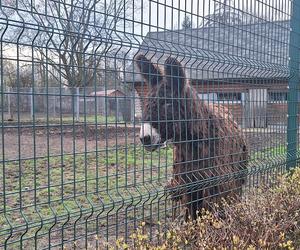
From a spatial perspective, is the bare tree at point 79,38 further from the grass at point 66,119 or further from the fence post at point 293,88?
the fence post at point 293,88

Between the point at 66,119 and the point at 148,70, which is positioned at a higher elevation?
the point at 148,70

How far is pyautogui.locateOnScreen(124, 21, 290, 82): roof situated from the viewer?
409 centimetres

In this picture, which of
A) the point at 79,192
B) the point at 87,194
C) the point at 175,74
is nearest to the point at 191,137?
the point at 175,74

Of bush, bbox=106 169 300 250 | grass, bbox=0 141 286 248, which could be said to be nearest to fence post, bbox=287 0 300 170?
grass, bbox=0 141 286 248

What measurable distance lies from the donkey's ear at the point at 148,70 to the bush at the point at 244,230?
53.7 inches

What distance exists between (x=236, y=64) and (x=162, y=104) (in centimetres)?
115

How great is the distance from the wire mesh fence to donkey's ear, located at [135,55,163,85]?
0.05 feet

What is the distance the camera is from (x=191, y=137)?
16.1ft

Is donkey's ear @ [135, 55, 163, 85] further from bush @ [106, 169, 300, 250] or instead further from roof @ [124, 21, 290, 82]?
bush @ [106, 169, 300, 250]

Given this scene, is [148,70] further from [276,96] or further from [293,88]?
[293,88]

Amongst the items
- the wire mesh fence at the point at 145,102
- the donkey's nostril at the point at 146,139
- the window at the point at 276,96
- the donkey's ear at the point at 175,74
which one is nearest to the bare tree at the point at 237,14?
the wire mesh fence at the point at 145,102

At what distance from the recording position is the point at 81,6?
3.26m

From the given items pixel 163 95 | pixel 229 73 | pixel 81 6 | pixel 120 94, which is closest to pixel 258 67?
pixel 229 73

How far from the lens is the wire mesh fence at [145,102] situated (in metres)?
3.00
